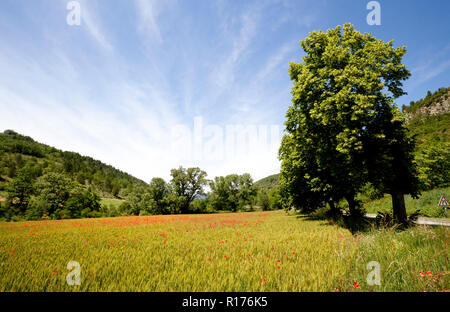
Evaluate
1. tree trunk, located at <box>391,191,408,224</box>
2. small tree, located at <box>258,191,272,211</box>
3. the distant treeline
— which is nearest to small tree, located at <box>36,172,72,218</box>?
the distant treeline

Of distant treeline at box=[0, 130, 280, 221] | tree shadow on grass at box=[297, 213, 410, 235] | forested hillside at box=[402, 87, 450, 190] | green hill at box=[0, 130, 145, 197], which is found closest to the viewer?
tree shadow on grass at box=[297, 213, 410, 235]

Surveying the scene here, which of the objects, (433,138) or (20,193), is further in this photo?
(433,138)

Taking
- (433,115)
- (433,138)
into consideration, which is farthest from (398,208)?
(433,115)

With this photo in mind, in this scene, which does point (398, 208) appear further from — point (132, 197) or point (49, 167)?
point (49, 167)

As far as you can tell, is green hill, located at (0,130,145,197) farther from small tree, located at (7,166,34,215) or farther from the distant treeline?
small tree, located at (7,166,34,215)

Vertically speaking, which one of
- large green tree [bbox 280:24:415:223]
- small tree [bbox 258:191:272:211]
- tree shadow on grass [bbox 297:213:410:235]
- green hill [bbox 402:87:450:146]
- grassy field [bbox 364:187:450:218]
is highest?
green hill [bbox 402:87:450:146]

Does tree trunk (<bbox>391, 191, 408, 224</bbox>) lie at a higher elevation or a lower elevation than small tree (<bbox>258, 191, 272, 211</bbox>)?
higher

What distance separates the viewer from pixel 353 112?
8.37 meters

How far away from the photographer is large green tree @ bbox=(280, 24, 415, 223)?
8305 millimetres

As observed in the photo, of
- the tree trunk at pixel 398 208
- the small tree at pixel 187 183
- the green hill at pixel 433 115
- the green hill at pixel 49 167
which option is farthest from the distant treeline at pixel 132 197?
the green hill at pixel 433 115

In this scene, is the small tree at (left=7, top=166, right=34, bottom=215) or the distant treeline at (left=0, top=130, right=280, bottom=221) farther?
the small tree at (left=7, top=166, right=34, bottom=215)

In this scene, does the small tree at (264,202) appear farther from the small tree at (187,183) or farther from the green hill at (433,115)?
the green hill at (433,115)

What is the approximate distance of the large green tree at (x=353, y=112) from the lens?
8.30 metres
